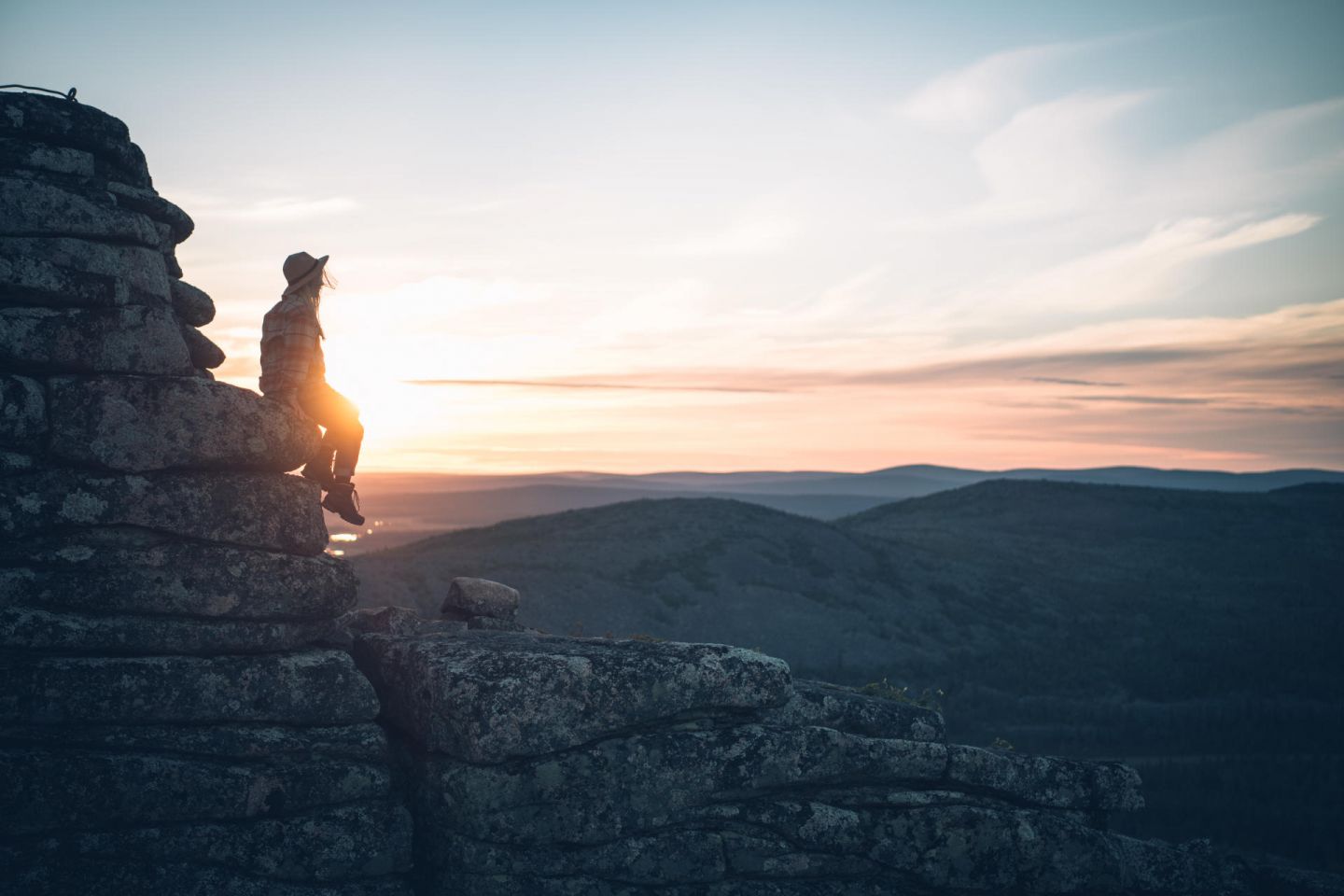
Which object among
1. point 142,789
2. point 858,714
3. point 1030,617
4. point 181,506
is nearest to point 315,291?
point 181,506

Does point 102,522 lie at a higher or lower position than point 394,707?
higher

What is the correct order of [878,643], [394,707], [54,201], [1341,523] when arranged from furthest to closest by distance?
[1341,523]
[878,643]
[394,707]
[54,201]

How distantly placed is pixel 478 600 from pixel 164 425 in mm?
6334

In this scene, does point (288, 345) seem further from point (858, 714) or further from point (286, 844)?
point (858, 714)

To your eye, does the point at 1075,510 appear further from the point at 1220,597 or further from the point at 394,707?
the point at 394,707

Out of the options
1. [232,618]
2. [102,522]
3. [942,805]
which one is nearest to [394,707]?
[232,618]

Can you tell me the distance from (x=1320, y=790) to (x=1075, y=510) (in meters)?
48.1

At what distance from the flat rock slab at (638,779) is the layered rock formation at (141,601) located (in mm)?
1128

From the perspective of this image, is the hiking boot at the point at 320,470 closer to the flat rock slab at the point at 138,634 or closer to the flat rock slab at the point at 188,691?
the flat rock slab at the point at 138,634

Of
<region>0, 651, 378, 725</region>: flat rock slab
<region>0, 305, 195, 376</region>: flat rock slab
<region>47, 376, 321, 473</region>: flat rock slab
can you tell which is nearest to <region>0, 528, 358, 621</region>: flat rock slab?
<region>0, 651, 378, 725</region>: flat rock slab

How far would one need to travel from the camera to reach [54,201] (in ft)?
38.5

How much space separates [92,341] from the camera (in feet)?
38.2

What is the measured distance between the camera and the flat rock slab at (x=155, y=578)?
36.3 ft

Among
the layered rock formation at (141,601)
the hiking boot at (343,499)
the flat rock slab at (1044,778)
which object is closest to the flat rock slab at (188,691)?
the layered rock formation at (141,601)
